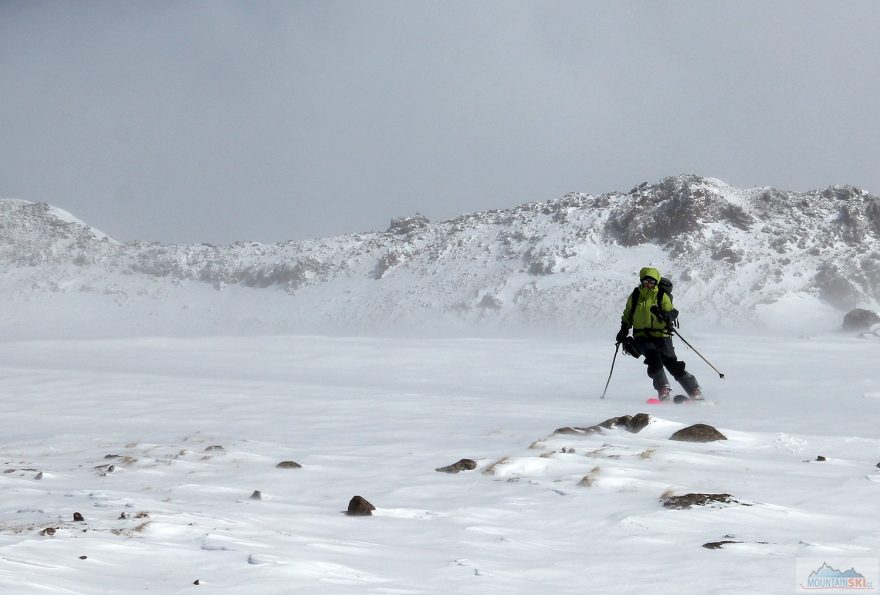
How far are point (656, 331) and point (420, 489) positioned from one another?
6664mm

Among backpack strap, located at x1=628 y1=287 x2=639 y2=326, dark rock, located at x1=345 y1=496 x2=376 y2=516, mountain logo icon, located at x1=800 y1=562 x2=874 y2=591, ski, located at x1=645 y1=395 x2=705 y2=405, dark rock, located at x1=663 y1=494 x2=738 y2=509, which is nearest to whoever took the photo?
mountain logo icon, located at x1=800 y1=562 x2=874 y2=591

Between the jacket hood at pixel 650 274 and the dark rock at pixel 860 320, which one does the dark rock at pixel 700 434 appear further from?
the dark rock at pixel 860 320

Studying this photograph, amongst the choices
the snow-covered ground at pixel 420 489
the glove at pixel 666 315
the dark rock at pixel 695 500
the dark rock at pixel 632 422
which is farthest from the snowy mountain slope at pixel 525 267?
the dark rock at pixel 695 500

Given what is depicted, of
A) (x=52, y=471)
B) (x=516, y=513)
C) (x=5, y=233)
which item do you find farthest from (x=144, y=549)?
(x=5, y=233)

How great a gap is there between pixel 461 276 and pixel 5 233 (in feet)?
136

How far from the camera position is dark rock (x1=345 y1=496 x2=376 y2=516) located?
472cm

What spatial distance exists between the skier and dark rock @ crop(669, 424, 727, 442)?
388 centimetres

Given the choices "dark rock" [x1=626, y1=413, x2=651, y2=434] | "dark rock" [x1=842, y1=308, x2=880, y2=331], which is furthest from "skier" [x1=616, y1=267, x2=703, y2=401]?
"dark rock" [x1=842, y1=308, x2=880, y2=331]

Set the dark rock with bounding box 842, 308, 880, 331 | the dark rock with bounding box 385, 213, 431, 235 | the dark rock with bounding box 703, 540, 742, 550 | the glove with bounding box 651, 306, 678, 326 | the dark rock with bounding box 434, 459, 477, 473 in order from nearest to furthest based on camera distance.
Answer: the dark rock with bounding box 703, 540, 742, 550 → the dark rock with bounding box 434, 459, 477, 473 → the glove with bounding box 651, 306, 678, 326 → the dark rock with bounding box 842, 308, 880, 331 → the dark rock with bounding box 385, 213, 431, 235

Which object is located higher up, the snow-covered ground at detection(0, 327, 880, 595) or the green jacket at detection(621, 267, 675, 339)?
the green jacket at detection(621, 267, 675, 339)

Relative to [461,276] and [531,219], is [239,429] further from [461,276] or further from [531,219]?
[531,219]

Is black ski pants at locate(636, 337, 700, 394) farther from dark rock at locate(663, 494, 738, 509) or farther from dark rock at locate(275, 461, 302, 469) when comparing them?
dark rock at locate(275, 461, 302, 469)

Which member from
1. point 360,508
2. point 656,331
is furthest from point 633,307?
point 360,508

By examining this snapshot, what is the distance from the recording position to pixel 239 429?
8578 mm
